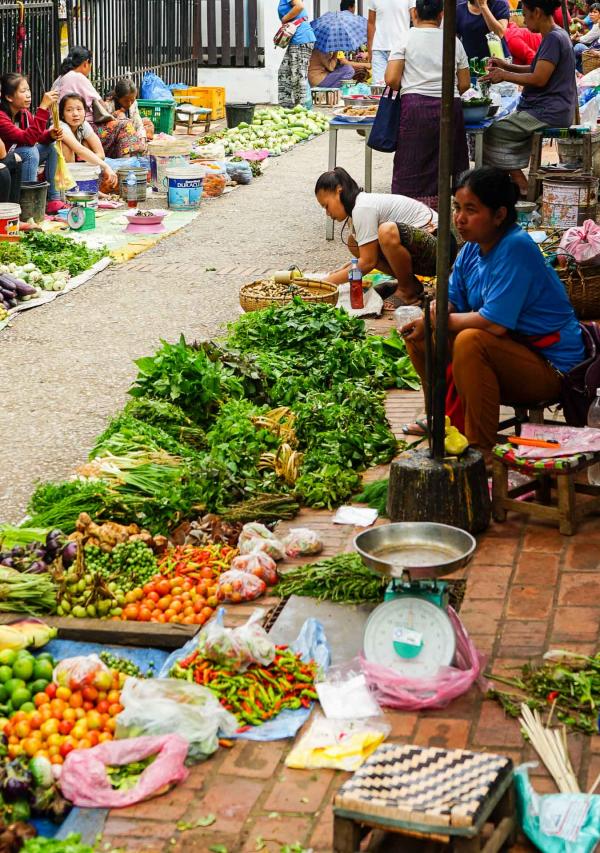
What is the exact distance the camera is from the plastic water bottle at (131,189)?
44.9ft

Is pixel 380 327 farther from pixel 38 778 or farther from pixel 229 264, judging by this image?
pixel 38 778

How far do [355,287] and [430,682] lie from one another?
17.4ft

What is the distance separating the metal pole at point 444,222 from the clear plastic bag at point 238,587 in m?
0.94

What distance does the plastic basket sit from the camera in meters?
19.8

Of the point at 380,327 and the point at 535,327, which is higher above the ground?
the point at 535,327

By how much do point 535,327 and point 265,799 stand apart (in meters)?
2.78

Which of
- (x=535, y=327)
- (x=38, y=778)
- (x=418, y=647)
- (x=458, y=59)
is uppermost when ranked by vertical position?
(x=458, y=59)

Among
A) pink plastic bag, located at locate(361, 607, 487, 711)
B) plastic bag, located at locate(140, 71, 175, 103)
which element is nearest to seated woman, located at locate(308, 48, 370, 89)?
plastic bag, located at locate(140, 71, 175, 103)

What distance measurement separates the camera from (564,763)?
3590mm

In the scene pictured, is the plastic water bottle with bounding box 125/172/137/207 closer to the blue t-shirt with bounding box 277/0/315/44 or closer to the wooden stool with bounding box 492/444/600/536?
the blue t-shirt with bounding box 277/0/315/44

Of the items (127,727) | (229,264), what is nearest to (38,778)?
(127,727)

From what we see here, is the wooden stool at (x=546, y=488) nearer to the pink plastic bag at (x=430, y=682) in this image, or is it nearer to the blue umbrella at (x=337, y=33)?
the pink plastic bag at (x=430, y=682)

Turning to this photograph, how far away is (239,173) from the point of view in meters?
15.5

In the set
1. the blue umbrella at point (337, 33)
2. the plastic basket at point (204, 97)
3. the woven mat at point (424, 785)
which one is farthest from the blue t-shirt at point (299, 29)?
the woven mat at point (424, 785)
